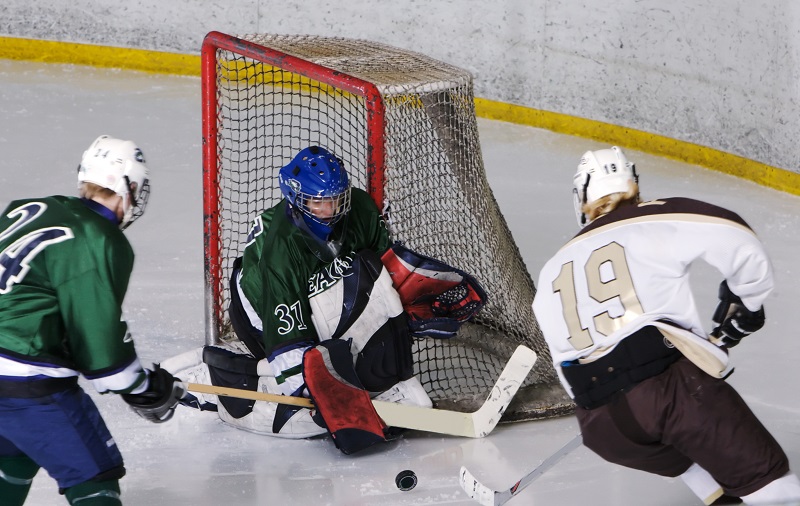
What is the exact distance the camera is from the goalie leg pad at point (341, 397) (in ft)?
10.4

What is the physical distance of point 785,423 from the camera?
346cm

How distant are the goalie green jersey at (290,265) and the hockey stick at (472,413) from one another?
0.22 metres

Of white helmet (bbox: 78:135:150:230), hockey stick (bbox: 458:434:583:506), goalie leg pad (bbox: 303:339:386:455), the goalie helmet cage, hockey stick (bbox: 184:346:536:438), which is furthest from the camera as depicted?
the goalie helmet cage

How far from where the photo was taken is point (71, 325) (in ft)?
7.74

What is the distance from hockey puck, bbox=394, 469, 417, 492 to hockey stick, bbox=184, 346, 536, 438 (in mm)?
267

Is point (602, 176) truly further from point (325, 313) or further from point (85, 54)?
point (85, 54)

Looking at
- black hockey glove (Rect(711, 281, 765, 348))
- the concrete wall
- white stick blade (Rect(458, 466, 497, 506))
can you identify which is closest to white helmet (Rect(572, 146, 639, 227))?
black hockey glove (Rect(711, 281, 765, 348))

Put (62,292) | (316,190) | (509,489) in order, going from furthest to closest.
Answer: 1. (316,190)
2. (509,489)
3. (62,292)

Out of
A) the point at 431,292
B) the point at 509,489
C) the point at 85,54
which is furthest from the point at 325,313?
the point at 85,54

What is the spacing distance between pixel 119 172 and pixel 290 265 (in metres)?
0.81

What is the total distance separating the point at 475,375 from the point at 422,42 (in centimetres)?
323

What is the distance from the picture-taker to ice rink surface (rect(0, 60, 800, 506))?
310 cm

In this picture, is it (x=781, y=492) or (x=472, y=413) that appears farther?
(x=472, y=413)

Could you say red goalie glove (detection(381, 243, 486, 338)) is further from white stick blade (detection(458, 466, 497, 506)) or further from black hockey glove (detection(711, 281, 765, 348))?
black hockey glove (detection(711, 281, 765, 348))
